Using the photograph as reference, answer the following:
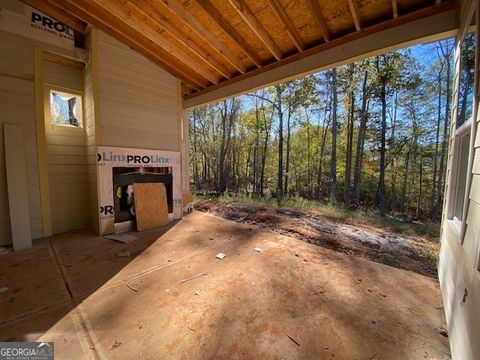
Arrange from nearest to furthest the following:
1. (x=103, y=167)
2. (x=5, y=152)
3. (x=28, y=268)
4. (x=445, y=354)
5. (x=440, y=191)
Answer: (x=445, y=354) → (x=28, y=268) → (x=5, y=152) → (x=103, y=167) → (x=440, y=191)

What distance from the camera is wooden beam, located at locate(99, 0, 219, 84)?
10.3ft

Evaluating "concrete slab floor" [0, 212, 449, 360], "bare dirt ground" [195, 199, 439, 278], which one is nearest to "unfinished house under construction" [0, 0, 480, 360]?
"concrete slab floor" [0, 212, 449, 360]

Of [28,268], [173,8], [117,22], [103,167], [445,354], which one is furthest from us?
[103,167]

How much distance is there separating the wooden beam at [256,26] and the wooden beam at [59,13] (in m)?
3.09

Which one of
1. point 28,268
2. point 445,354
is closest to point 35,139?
point 28,268

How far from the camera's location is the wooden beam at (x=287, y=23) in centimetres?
273

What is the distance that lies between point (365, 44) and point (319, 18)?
737 mm

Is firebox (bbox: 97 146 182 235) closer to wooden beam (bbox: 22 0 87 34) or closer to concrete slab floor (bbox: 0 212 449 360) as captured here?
concrete slab floor (bbox: 0 212 449 360)

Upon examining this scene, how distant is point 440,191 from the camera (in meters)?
12.1

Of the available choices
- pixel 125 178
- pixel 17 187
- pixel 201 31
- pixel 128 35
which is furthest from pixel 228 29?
pixel 17 187

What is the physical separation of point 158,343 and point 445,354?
2.15m

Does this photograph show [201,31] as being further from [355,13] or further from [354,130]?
[354,130]

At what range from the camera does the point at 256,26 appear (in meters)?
3.05

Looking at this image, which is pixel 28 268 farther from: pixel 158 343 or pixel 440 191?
pixel 440 191
